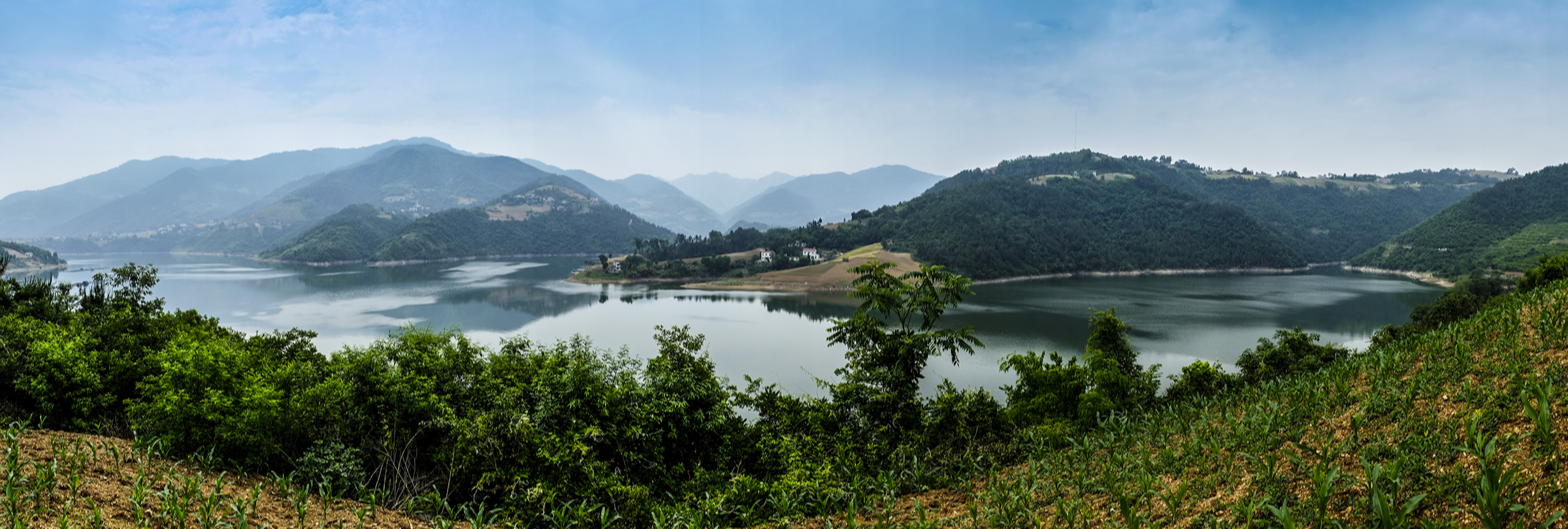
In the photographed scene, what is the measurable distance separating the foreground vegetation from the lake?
12106 mm

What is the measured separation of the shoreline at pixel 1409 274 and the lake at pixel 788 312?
1.73m

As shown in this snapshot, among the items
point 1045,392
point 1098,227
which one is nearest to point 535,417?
point 1045,392

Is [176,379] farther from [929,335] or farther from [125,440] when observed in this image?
[929,335]

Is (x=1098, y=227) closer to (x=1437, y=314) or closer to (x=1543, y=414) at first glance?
(x=1437, y=314)

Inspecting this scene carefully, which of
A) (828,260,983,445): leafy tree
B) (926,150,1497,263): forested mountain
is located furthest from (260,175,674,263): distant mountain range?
(828,260,983,445): leafy tree

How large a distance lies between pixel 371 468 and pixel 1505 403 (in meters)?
12.3

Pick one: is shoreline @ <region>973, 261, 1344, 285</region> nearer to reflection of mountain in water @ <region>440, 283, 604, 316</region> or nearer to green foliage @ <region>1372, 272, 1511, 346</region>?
green foliage @ <region>1372, 272, 1511, 346</region>

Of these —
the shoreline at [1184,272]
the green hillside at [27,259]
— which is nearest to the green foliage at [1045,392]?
the shoreline at [1184,272]

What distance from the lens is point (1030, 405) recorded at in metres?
14.3

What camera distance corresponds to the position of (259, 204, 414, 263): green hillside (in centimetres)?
11769

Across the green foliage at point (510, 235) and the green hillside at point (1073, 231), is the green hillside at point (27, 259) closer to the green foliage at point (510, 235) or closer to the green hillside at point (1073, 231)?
the green foliage at point (510, 235)

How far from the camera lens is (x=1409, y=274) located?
7981 cm

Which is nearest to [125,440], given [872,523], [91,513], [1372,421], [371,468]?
[371,468]

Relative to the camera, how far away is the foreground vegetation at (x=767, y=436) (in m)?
4.68
